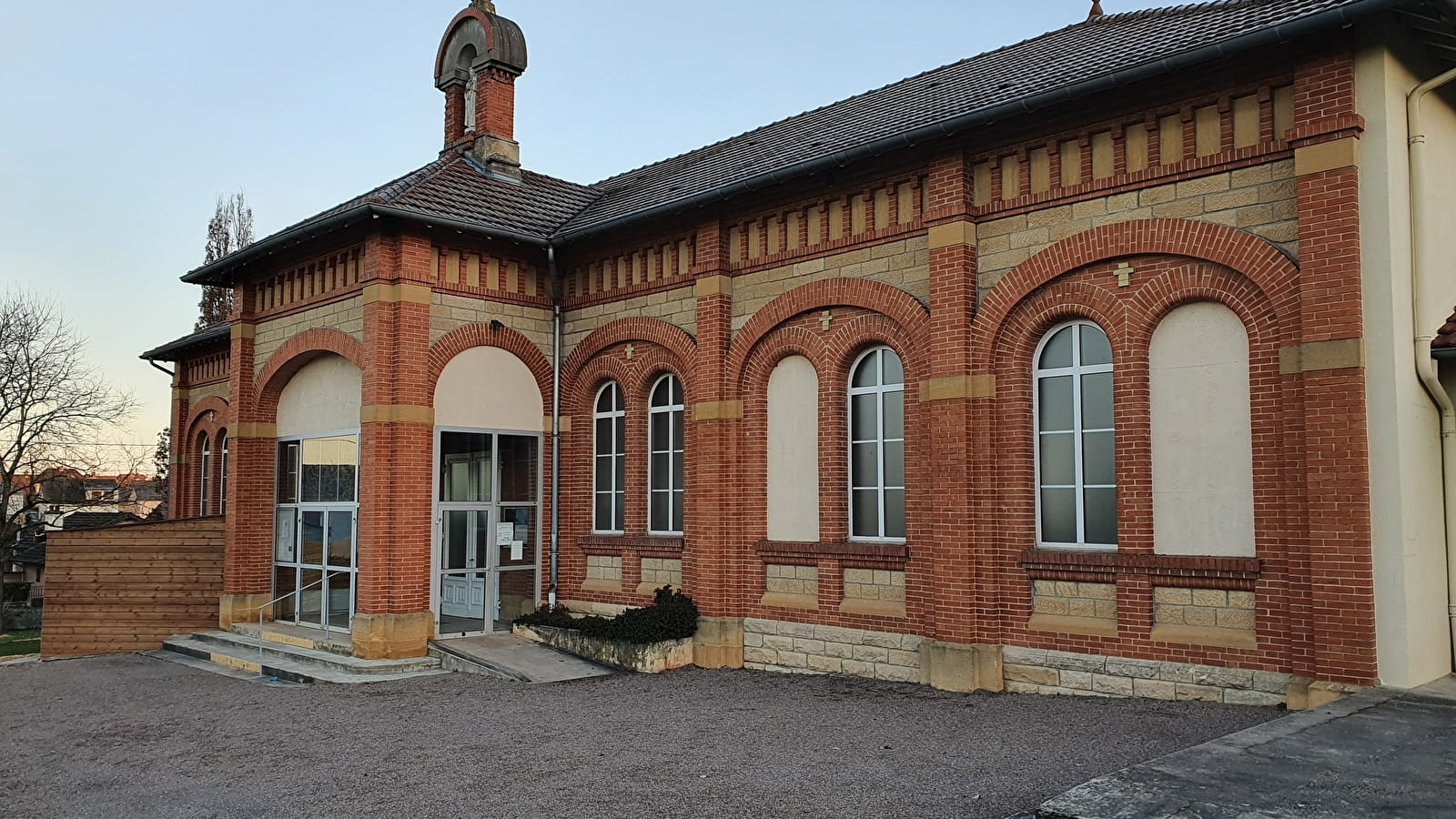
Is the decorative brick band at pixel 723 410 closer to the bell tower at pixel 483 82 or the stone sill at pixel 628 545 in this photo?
the stone sill at pixel 628 545

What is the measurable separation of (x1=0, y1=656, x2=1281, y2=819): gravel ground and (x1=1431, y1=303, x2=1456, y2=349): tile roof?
11.1 ft

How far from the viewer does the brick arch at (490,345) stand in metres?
14.0

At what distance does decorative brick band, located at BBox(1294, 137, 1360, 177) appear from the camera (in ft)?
27.5

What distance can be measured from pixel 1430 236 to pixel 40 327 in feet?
113

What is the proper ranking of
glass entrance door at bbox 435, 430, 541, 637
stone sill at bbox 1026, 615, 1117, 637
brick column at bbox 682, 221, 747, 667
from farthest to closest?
glass entrance door at bbox 435, 430, 541, 637 → brick column at bbox 682, 221, 747, 667 → stone sill at bbox 1026, 615, 1117, 637

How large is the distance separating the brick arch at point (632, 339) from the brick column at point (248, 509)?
494 cm

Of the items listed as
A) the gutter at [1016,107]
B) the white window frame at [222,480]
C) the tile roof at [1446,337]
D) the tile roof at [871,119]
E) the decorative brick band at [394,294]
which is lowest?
the white window frame at [222,480]

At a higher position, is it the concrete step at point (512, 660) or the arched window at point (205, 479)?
the arched window at point (205, 479)

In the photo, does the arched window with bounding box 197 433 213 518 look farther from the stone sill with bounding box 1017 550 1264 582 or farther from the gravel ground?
the stone sill with bounding box 1017 550 1264 582

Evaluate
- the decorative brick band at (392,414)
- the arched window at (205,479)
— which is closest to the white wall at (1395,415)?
the decorative brick band at (392,414)

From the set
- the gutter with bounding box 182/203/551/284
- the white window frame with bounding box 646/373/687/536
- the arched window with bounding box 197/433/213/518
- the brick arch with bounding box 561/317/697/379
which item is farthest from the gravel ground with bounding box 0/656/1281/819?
the arched window with bounding box 197/433/213/518

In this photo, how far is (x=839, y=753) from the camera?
26.8 feet

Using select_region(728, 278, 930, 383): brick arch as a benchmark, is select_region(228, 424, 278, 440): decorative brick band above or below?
below

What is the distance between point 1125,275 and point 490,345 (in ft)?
28.0
